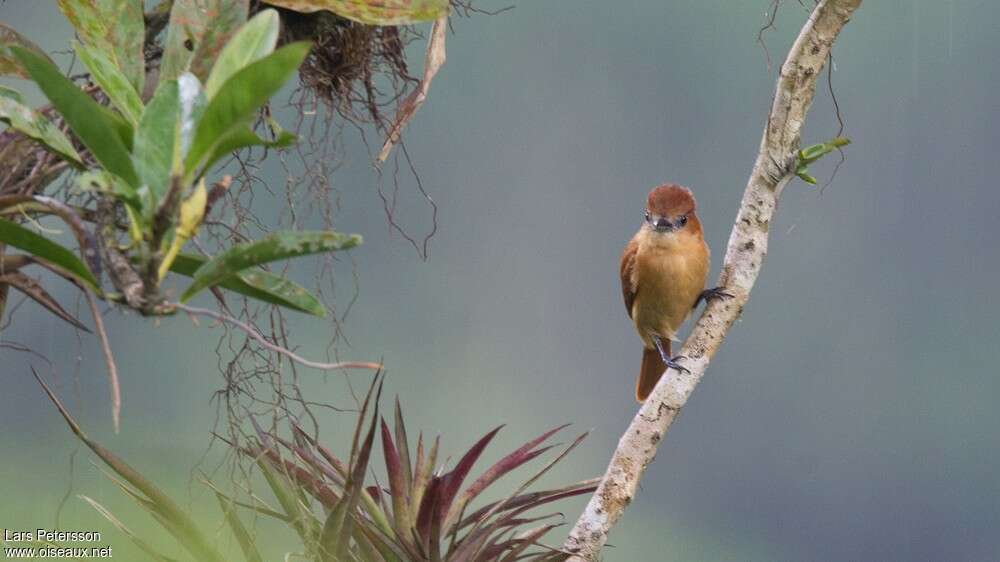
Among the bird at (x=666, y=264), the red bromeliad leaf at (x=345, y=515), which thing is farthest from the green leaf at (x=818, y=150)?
the red bromeliad leaf at (x=345, y=515)

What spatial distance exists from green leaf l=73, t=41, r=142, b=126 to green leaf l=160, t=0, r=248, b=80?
0.11 m

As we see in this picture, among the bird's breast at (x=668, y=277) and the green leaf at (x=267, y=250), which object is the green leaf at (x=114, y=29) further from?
the bird's breast at (x=668, y=277)

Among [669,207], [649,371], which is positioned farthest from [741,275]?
[649,371]

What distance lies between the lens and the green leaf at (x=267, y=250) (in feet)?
3.13

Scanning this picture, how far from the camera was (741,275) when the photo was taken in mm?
1752

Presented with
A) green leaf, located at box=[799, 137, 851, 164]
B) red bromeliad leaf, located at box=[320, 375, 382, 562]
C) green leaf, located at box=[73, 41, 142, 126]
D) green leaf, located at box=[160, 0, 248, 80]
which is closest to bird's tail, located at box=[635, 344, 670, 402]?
green leaf, located at box=[799, 137, 851, 164]

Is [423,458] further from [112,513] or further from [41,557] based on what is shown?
[41,557]

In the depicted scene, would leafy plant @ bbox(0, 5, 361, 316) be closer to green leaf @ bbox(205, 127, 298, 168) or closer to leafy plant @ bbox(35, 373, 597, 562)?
green leaf @ bbox(205, 127, 298, 168)

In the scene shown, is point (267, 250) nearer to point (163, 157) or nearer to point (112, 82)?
point (163, 157)

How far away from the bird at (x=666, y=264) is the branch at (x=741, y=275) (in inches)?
13.9

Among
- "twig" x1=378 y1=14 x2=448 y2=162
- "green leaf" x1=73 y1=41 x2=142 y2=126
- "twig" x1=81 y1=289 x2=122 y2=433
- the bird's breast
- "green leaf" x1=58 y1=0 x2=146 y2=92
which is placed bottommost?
"twig" x1=81 y1=289 x2=122 y2=433

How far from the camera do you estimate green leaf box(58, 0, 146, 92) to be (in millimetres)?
1220

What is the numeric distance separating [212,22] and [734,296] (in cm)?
92

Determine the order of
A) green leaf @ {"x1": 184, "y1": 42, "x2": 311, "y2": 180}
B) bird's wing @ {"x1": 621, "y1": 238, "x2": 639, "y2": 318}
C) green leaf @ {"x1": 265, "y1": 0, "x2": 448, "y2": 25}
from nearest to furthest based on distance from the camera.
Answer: green leaf @ {"x1": 184, "y1": 42, "x2": 311, "y2": 180} < green leaf @ {"x1": 265, "y1": 0, "x2": 448, "y2": 25} < bird's wing @ {"x1": 621, "y1": 238, "x2": 639, "y2": 318}
